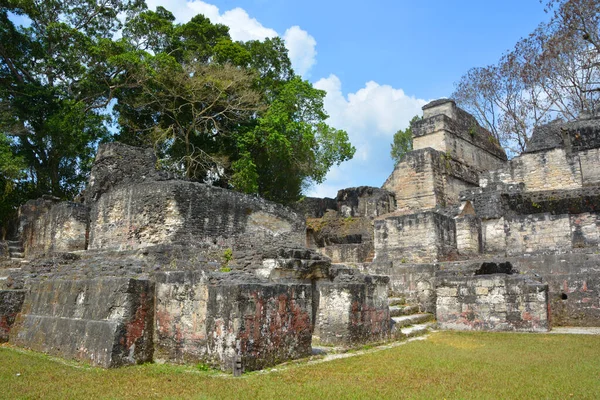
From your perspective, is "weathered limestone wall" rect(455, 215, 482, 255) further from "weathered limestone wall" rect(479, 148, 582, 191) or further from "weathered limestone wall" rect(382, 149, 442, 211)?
"weathered limestone wall" rect(382, 149, 442, 211)

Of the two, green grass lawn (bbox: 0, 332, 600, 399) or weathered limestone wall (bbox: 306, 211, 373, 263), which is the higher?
weathered limestone wall (bbox: 306, 211, 373, 263)

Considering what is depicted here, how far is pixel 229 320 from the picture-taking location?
588 cm

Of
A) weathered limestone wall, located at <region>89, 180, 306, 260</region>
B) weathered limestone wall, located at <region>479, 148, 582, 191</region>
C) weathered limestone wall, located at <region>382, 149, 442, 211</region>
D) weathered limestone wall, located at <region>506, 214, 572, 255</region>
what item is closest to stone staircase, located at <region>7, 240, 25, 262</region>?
weathered limestone wall, located at <region>89, 180, 306, 260</region>

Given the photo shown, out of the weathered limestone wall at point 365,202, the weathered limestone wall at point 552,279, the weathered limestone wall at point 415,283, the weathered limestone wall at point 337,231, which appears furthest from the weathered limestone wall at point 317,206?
the weathered limestone wall at point 415,283

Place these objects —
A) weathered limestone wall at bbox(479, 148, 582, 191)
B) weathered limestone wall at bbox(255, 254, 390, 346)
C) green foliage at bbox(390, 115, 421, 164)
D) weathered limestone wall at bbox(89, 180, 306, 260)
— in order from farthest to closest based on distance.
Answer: green foliage at bbox(390, 115, 421, 164) < weathered limestone wall at bbox(479, 148, 582, 191) < weathered limestone wall at bbox(89, 180, 306, 260) < weathered limestone wall at bbox(255, 254, 390, 346)

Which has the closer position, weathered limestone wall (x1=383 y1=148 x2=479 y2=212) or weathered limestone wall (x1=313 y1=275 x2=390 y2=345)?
weathered limestone wall (x1=313 y1=275 x2=390 y2=345)

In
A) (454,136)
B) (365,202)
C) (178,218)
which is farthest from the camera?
(454,136)

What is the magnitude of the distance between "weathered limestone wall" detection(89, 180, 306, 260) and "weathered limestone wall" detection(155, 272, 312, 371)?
473cm

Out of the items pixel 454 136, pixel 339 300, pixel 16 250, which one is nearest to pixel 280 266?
pixel 339 300

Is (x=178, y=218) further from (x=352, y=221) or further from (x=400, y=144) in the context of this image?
(x=400, y=144)

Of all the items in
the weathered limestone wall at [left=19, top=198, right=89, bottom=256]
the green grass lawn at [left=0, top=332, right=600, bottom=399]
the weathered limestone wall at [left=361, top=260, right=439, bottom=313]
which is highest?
the weathered limestone wall at [left=19, top=198, right=89, bottom=256]

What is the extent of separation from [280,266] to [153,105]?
52.4ft

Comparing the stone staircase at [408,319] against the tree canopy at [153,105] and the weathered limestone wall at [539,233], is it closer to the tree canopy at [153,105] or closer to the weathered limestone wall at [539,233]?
the weathered limestone wall at [539,233]

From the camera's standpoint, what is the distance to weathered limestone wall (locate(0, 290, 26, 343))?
819 cm
